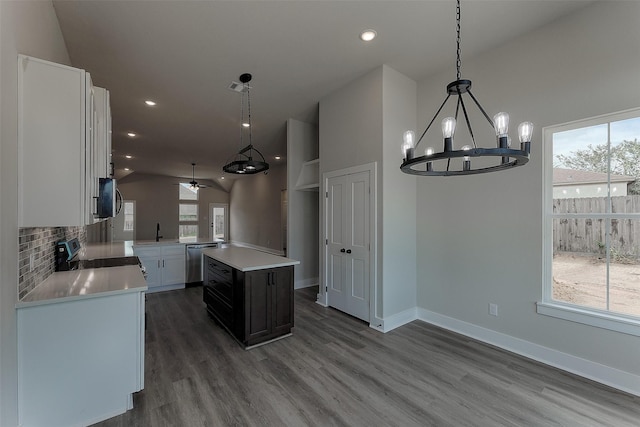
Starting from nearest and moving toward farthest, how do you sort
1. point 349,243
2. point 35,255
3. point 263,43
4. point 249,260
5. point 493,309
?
point 35,255 → point 263,43 → point 493,309 → point 249,260 → point 349,243

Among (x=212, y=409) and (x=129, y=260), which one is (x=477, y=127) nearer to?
(x=212, y=409)

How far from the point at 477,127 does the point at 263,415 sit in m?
3.51

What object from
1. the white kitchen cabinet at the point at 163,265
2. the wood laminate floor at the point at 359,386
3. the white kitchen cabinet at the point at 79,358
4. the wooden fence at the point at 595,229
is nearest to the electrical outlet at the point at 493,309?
the wood laminate floor at the point at 359,386

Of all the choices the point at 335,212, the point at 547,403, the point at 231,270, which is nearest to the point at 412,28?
the point at 335,212

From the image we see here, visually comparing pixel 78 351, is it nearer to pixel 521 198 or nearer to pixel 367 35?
pixel 367 35

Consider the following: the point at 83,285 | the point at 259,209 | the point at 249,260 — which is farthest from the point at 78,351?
the point at 259,209

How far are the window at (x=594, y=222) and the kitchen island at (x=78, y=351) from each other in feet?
11.9

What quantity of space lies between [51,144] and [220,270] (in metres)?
2.13

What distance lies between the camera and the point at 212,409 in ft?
6.69

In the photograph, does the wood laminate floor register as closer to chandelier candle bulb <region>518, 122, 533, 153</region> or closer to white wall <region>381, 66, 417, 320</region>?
white wall <region>381, 66, 417, 320</region>

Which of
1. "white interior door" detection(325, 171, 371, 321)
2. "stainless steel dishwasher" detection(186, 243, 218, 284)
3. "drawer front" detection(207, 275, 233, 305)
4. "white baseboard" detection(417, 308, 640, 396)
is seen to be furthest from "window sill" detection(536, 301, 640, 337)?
"stainless steel dishwasher" detection(186, 243, 218, 284)

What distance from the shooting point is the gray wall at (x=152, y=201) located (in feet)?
34.3

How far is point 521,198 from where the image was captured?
2846 millimetres

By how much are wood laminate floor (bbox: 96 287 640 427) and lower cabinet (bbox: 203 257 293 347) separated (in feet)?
0.49
